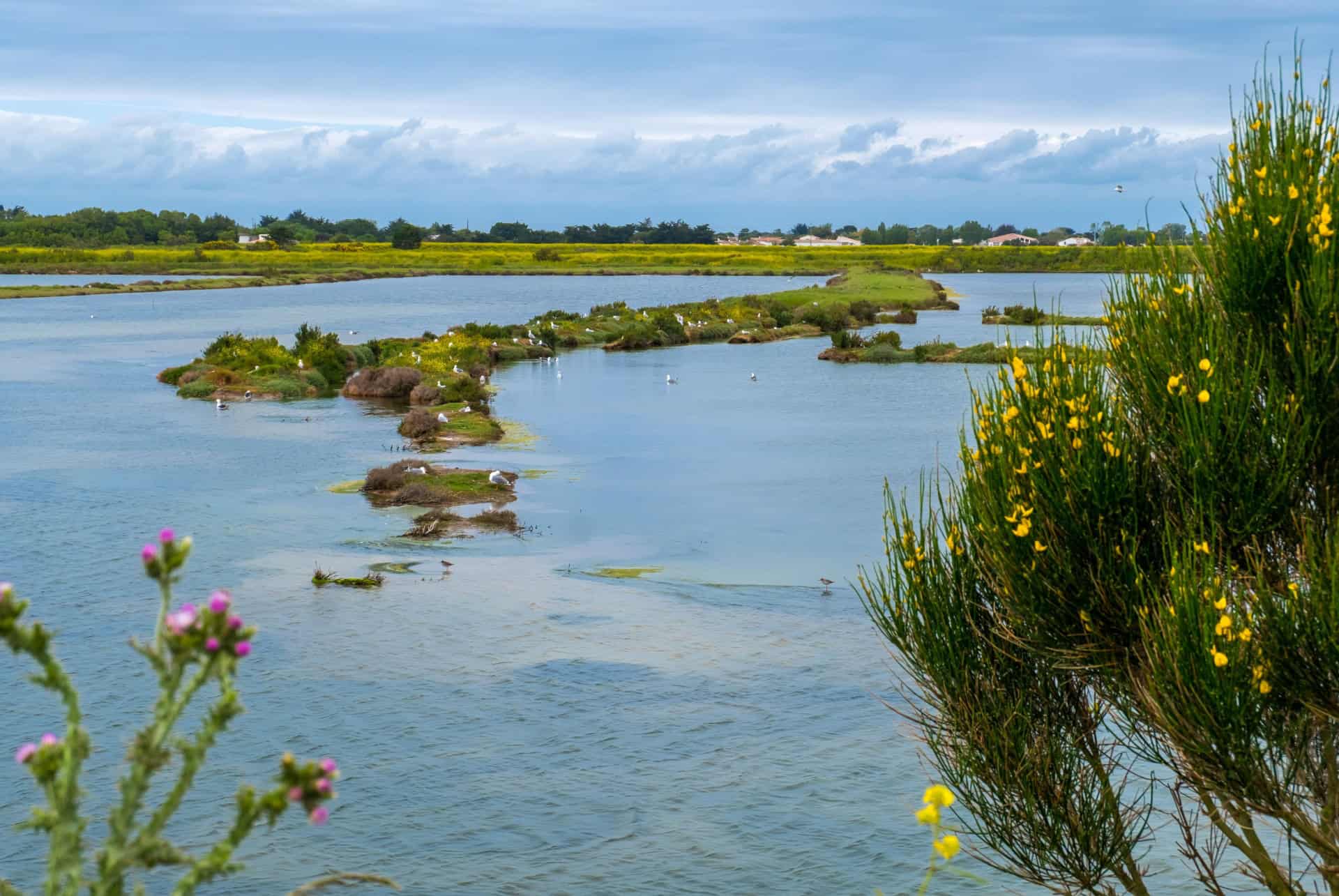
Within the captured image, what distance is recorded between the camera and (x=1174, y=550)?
1002 cm

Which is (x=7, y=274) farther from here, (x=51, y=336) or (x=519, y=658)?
(x=519, y=658)

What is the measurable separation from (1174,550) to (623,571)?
2262 centimetres

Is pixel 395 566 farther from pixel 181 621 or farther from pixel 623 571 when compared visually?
pixel 181 621

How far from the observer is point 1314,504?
37.4 feet

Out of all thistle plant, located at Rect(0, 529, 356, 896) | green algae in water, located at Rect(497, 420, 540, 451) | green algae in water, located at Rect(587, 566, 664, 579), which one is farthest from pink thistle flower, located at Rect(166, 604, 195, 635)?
green algae in water, located at Rect(497, 420, 540, 451)

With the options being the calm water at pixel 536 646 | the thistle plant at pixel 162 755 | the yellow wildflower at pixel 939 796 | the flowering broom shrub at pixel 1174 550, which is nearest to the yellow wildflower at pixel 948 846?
the yellow wildflower at pixel 939 796

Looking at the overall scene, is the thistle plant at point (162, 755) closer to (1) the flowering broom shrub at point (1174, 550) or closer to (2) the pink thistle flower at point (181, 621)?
(2) the pink thistle flower at point (181, 621)

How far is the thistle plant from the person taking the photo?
411 cm

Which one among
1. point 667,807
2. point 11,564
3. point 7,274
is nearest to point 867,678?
point 667,807

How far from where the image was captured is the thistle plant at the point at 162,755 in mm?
4105

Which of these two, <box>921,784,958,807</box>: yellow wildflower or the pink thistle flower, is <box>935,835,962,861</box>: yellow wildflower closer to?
<box>921,784,958,807</box>: yellow wildflower

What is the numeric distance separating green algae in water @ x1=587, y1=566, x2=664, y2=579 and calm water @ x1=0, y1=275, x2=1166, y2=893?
0.39 metres

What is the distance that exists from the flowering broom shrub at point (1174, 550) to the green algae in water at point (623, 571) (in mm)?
19040

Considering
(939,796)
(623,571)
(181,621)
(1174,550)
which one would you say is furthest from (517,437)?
(181,621)
